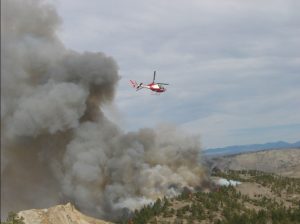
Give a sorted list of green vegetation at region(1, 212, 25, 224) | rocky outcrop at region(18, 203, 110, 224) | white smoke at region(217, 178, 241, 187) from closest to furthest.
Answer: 1. green vegetation at region(1, 212, 25, 224)
2. rocky outcrop at region(18, 203, 110, 224)
3. white smoke at region(217, 178, 241, 187)

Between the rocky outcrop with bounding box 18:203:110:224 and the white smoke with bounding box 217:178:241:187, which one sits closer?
the rocky outcrop with bounding box 18:203:110:224

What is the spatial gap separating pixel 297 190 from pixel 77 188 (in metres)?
69.8

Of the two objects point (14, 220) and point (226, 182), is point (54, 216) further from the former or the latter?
point (226, 182)

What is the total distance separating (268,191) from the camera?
15262cm

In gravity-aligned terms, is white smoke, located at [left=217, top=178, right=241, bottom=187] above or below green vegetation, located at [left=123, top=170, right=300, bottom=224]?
above

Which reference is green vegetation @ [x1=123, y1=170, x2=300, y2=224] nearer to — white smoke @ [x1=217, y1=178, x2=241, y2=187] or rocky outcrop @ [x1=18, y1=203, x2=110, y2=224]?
white smoke @ [x1=217, y1=178, x2=241, y2=187]

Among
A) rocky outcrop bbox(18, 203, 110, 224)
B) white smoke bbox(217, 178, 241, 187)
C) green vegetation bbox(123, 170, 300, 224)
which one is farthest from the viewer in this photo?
white smoke bbox(217, 178, 241, 187)

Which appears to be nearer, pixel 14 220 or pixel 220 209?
pixel 14 220

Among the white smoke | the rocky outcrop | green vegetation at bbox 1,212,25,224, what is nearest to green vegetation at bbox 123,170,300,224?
the white smoke

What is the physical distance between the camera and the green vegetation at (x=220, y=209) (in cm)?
11600

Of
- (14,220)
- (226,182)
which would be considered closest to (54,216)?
(14,220)

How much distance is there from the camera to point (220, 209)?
127125 millimetres

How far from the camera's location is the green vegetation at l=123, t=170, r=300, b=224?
116 m

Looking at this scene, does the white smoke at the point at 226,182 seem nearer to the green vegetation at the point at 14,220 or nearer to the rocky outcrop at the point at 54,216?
the rocky outcrop at the point at 54,216
